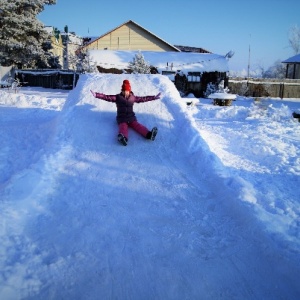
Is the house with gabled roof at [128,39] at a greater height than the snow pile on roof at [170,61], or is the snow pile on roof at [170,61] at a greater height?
the house with gabled roof at [128,39]

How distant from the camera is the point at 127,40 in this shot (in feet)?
107

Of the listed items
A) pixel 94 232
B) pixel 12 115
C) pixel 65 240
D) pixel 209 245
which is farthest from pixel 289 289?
pixel 12 115

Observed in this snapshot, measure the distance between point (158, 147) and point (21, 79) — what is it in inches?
884

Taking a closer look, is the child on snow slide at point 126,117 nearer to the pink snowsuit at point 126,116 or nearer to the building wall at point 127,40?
the pink snowsuit at point 126,116

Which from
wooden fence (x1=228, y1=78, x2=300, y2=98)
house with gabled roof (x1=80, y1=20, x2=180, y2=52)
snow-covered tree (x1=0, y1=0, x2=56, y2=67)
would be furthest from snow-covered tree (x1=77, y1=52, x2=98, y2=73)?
wooden fence (x1=228, y1=78, x2=300, y2=98)

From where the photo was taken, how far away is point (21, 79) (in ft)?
79.5

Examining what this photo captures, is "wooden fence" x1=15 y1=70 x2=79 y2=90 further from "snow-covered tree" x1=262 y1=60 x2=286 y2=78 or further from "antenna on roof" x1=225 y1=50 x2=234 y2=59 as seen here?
"snow-covered tree" x1=262 y1=60 x2=286 y2=78

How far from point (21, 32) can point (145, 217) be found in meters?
24.3

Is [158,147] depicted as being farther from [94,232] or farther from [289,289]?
[289,289]

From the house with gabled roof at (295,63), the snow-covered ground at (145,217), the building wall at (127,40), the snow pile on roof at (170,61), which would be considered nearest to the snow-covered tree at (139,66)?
the snow pile on roof at (170,61)

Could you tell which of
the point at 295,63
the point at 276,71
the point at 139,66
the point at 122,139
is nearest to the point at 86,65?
the point at 139,66

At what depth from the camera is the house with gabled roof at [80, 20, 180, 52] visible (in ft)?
106

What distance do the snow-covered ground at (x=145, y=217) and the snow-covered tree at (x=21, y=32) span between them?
20186 mm

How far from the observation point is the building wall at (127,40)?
32.4 meters
